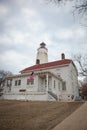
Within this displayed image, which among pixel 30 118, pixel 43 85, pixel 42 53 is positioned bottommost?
pixel 30 118

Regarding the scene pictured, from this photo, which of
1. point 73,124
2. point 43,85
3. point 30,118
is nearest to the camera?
point 73,124

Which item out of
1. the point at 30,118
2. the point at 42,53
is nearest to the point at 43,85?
the point at 30,118

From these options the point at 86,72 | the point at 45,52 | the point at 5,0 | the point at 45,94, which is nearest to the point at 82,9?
the point at 5,0

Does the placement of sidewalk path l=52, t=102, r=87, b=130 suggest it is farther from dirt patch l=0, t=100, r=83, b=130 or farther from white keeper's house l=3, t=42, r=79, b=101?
white keeper's house l=3, t=42, r=79, b=101

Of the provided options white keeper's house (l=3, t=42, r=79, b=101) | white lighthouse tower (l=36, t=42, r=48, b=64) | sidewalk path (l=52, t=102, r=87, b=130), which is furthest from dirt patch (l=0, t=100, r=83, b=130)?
white lighthouse tower (l=36, t=42, r=48, b=64)

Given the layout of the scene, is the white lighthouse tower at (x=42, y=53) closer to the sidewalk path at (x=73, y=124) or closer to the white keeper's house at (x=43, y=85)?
the white keeper's house at (x=43, y=85)

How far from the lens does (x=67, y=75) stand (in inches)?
1013

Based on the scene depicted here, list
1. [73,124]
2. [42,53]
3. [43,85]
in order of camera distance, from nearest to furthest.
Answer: [73,124] → [43,85] → [42,53]

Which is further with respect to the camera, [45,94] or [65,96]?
[65,96]

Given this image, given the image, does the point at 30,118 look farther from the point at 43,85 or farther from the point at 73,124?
the point at 43,85

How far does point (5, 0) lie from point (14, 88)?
64.0ft

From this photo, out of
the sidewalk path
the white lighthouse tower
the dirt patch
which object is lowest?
the dirt patch

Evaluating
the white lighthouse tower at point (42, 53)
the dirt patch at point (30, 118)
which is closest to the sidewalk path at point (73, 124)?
the dirt patch at point (30, 118)

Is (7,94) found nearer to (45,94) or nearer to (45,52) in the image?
(45,94)
